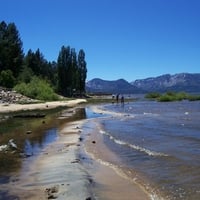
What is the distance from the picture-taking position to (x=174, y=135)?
31.2m

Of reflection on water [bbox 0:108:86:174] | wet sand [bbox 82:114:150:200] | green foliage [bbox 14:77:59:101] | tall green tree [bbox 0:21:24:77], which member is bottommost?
wet sand [bbox 82:114:150:200]

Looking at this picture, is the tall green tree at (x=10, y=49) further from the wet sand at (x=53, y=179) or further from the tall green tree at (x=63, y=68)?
the wet sand at (x=53, y=179)

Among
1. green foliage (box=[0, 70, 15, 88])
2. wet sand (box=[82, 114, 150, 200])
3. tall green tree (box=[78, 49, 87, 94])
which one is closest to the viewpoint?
wet sand (box=[82, 114, 150, 200])

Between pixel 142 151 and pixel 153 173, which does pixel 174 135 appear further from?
pixel 153 173

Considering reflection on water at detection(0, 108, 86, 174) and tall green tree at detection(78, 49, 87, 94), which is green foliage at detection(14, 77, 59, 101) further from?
reflection on water at detection(0, 108, 86, 174)

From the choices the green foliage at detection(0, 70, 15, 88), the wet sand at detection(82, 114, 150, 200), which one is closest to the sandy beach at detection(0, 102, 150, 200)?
the wet sand at detection(82, 114, 150, 200)

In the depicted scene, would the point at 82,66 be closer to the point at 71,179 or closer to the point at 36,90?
the point at 36,90

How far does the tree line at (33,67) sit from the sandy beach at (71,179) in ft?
248

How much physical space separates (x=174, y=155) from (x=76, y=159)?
507 centimetres

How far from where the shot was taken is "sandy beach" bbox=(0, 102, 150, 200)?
13242 millimetres

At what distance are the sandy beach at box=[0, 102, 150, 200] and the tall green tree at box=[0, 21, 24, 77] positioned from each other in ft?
281

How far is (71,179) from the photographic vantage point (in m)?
15.1

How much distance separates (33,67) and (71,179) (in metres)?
126

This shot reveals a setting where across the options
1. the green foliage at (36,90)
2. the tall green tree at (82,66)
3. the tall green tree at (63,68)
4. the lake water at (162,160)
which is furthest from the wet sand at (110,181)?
the tall green tree at (82,66)
